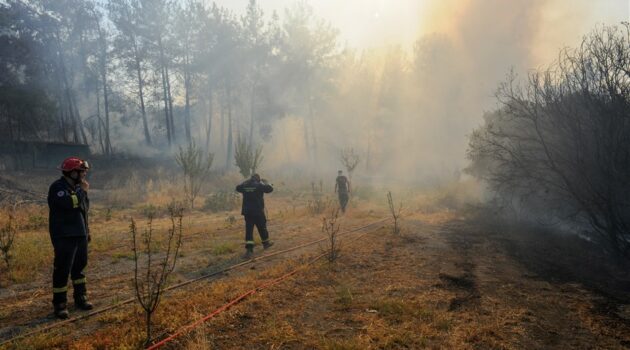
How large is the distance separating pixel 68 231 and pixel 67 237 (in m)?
0.08

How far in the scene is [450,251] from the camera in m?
10.1

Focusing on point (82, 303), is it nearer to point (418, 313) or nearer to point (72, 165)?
point (72, 165)

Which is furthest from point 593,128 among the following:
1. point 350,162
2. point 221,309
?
point 350,162

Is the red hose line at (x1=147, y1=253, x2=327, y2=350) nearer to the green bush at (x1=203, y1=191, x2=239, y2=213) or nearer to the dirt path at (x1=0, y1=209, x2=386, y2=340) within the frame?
the dirt path at (x1=0, y1=209, x2=386, y2=340)

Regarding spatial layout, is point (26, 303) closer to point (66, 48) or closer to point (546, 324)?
point (546, 324)

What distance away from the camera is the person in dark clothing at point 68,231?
5.26 metres

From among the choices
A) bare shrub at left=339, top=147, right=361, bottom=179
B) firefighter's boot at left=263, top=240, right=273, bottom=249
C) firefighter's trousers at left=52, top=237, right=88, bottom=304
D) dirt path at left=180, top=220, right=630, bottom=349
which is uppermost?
bare shrub at left=339, top=147, right=361, bottom=179

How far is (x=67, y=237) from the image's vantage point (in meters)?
5.40

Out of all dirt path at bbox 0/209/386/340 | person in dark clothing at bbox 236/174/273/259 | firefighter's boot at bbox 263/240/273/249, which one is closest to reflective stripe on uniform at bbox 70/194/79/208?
dirt path at bbox 0/209/386/340

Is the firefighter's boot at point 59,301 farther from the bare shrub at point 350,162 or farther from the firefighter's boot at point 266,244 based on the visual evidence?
the bare shrub at point 350,162

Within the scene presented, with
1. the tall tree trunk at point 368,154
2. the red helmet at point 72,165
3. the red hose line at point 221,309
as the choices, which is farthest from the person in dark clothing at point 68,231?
the tall tree trunk at point 368,154

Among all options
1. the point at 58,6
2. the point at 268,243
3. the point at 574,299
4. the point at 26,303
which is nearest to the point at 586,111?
the point at 574,299

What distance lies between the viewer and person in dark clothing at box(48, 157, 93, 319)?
5.26m

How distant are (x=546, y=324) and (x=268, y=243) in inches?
251
